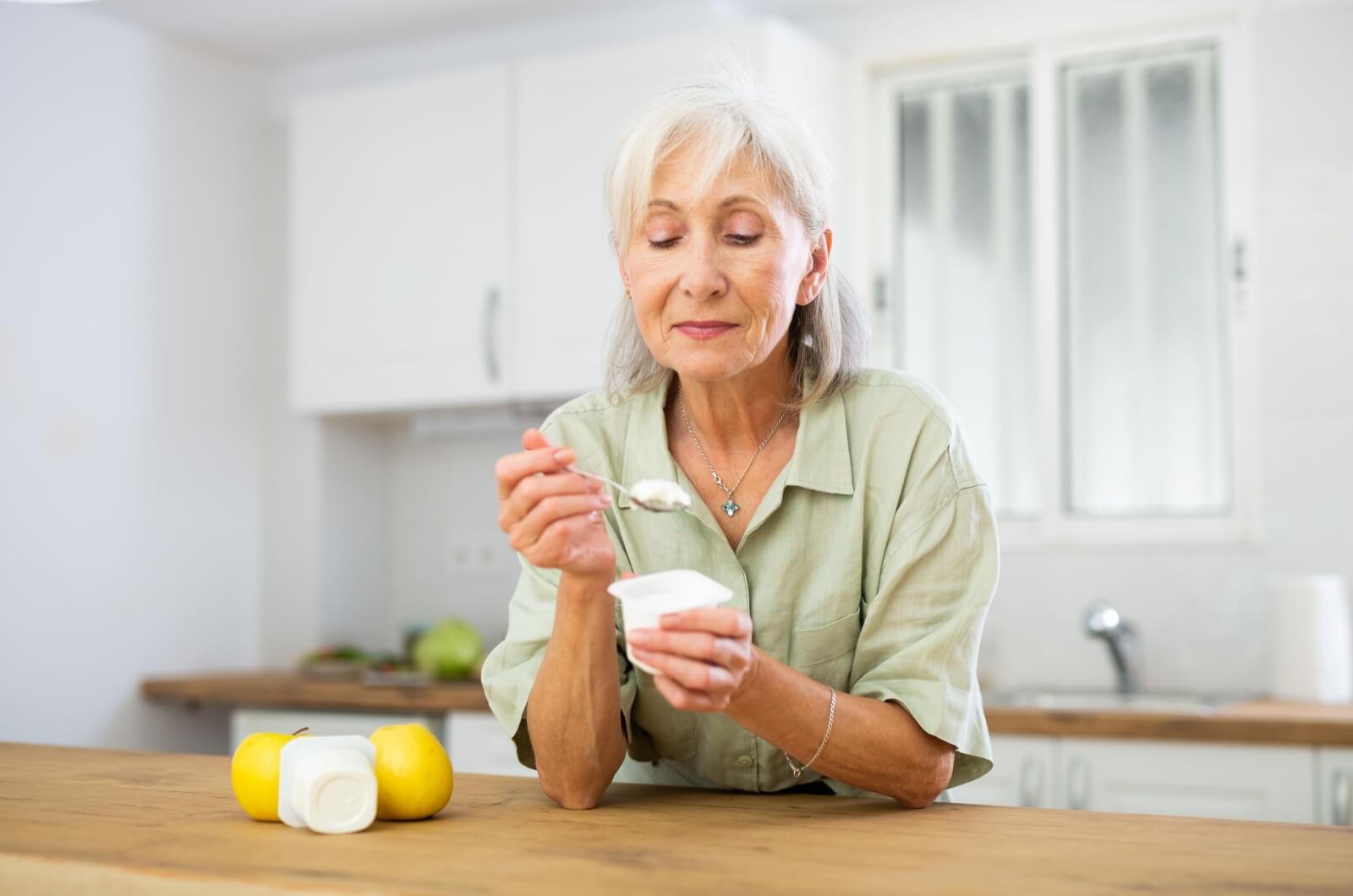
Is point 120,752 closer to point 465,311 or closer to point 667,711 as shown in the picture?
point 667,711

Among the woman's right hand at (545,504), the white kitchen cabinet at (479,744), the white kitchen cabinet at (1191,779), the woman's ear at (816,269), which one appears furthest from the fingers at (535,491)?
the white kitchen cabinet at (479,744)

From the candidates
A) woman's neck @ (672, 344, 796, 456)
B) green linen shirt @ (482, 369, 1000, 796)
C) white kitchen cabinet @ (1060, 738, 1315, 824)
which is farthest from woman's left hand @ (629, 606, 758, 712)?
white kitchen cabinet @ (1060, 738, 1315, 824)

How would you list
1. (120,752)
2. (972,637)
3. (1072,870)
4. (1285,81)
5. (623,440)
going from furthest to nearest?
(1285,81) → (120,752) → (623,440) → (972,637) → (1072,870)

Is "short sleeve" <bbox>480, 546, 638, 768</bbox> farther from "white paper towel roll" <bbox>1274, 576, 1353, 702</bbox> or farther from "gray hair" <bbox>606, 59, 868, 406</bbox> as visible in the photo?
"white paper towel roll" <bbox>1274, 576, 1353, 702</bbox>

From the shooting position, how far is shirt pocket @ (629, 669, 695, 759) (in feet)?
4.94

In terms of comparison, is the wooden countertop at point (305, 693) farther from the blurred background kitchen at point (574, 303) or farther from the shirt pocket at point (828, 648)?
the shirt pocket at point (828, 648)

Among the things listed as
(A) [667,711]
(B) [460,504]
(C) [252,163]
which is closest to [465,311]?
(B) [460,504]

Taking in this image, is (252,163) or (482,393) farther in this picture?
(252,163)

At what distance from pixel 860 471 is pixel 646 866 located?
576mm

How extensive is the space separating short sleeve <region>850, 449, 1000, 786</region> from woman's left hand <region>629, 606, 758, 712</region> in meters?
0.26

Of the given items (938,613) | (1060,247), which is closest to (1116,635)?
(1060,247)

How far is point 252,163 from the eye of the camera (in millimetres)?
3928

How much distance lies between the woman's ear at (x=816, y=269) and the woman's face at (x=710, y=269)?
0.11 m

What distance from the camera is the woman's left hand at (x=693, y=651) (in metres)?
1.16
